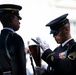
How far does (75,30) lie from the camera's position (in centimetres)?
756

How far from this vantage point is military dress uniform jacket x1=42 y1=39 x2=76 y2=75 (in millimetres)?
2721

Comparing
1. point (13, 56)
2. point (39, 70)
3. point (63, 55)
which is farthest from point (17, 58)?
point (63, 55)

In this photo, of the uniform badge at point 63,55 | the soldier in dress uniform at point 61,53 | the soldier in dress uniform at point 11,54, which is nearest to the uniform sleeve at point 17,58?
the soldier in dress uniform at point 11,54

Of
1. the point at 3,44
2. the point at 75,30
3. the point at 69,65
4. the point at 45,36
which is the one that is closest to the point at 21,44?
the point at 3,44

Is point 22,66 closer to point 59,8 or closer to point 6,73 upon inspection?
point 6,73

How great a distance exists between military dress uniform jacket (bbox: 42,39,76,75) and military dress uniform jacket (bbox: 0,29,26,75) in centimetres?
23

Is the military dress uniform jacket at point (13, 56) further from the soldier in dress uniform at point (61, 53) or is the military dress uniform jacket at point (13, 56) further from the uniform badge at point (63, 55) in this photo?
the uniform badge at point (63, 55)

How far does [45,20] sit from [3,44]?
4.15m

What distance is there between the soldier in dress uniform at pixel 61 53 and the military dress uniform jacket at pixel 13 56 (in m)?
0.23

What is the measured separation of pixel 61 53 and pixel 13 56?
1.51ft

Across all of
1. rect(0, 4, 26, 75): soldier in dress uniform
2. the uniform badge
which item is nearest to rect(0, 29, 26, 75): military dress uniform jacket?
rect(0, 4, 26, 75): soldier in dress uniform

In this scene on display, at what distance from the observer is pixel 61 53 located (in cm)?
292

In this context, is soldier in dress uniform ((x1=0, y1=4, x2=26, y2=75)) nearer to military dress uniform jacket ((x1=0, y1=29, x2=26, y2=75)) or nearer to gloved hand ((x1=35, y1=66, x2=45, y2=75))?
military dress uniform jacket ((x1=0, y1=29, x2=26, y2=75))

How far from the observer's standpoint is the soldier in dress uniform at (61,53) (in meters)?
2.73
